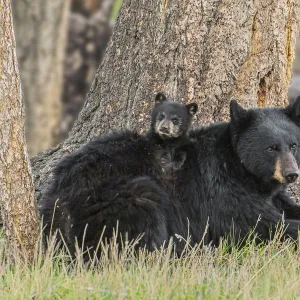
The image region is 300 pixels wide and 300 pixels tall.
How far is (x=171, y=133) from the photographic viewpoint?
7.13 meters

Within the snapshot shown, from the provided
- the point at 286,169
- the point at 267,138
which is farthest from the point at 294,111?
the point at 286,169

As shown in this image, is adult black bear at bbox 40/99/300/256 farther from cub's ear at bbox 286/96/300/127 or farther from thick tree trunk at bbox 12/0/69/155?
thick tree trunk at bbox 12/0/69/155

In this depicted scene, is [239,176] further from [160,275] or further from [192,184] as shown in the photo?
[160,275]

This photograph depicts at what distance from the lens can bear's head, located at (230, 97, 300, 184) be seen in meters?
7.01

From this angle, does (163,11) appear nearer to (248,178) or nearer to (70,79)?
(248,178)

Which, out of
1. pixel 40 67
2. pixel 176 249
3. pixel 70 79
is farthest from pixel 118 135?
pixel 70 79

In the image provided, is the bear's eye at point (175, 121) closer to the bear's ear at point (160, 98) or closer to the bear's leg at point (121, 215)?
the bear's ear at point (160, 98)

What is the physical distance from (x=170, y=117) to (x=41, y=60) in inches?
353

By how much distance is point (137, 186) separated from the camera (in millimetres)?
6961

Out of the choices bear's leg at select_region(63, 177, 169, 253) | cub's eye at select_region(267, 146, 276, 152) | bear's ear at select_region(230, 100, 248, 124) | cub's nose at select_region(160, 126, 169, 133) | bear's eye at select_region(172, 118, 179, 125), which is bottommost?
bear's leg at select_region(63, 177, 169, 253)

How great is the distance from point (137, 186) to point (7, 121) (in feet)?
3.81

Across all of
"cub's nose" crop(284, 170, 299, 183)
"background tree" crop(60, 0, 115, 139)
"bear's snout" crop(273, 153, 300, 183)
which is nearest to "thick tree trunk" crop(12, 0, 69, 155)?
"background tree" crop(60, 0, 115, 139)

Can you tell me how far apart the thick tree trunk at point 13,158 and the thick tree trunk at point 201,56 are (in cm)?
144

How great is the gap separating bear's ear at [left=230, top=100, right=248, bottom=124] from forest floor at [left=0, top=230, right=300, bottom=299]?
1.02m
